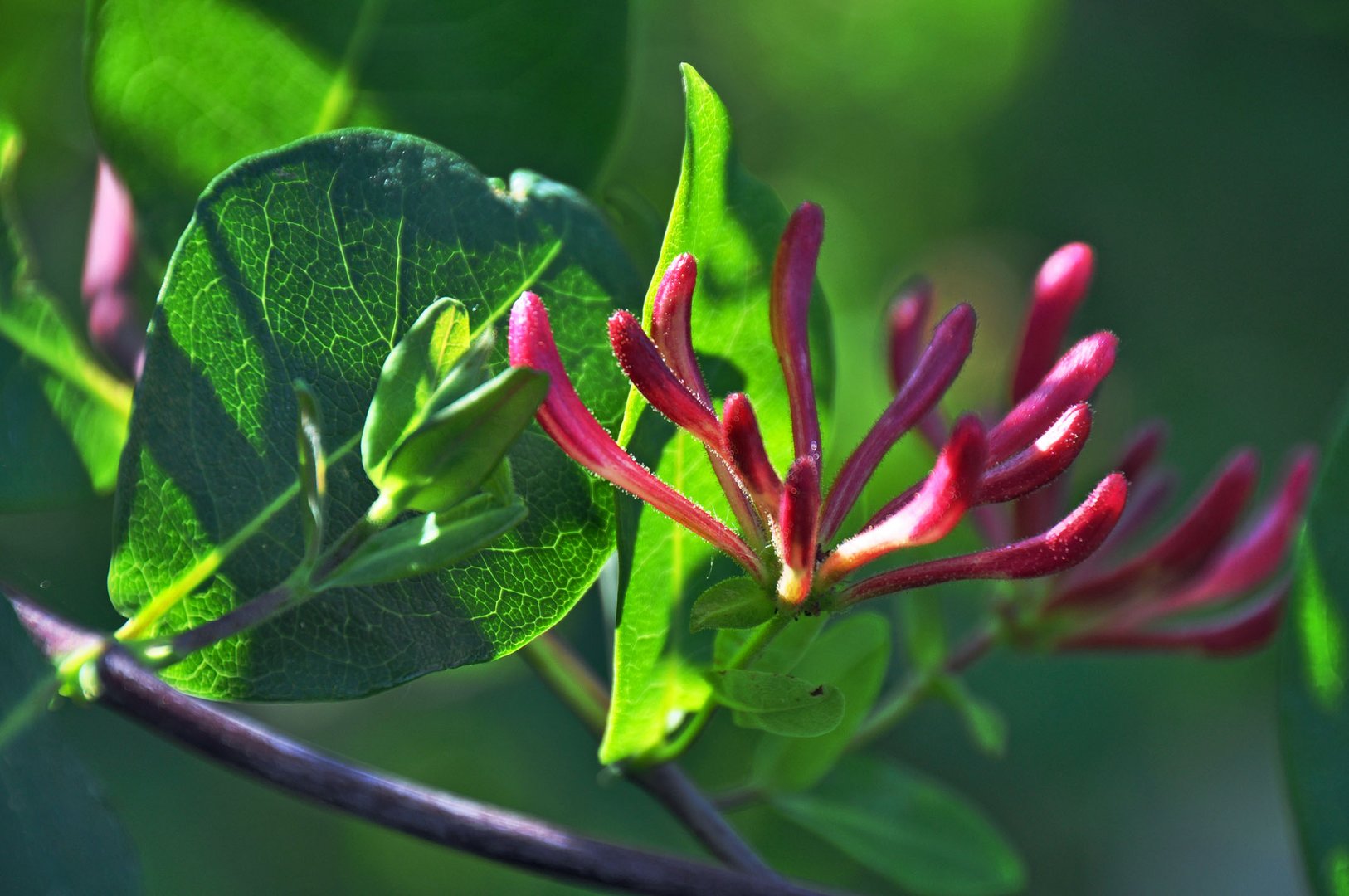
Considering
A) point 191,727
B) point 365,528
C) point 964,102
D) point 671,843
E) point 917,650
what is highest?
point 365,528

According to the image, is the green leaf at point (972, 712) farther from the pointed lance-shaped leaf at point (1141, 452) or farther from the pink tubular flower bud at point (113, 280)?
the pink tubular flower bud at point (113, 280)

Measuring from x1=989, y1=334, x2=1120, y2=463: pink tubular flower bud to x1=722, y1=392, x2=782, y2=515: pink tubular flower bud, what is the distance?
0.37ft

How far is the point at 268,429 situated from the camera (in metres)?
0.64

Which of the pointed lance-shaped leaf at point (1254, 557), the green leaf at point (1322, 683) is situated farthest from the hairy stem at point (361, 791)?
the pointed lance-shaped leaf at point (1254, 557)

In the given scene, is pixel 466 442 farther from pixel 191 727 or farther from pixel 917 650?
pixel 917 650

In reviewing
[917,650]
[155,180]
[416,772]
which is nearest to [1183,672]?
[416,772]

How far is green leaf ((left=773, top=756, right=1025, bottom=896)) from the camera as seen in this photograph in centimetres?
102

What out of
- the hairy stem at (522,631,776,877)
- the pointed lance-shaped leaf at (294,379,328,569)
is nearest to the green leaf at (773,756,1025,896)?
the hairy stem at (522,631,776,877)

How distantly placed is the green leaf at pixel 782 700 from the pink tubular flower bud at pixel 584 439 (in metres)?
0.06

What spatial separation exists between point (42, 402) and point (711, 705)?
0.46m

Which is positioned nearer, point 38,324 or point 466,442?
point 466,442

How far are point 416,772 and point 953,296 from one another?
2.90 meters

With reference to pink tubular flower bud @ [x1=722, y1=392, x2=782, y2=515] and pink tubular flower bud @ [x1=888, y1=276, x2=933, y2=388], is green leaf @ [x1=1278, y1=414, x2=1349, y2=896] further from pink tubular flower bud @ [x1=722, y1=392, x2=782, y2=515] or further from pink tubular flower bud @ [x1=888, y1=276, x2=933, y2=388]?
pink tubular flower bud @ [x1=722, y1=392, x2=782, y2=515]

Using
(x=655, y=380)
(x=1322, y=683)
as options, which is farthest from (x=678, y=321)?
(x=1322, y=683)
